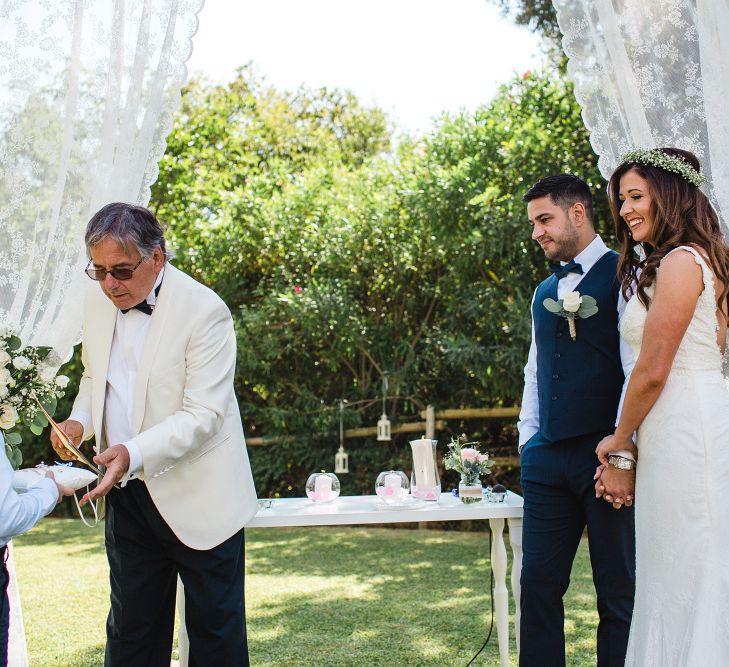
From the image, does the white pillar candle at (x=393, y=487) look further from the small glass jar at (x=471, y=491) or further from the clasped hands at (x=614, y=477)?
the clasped hands at (x=614, y=477)

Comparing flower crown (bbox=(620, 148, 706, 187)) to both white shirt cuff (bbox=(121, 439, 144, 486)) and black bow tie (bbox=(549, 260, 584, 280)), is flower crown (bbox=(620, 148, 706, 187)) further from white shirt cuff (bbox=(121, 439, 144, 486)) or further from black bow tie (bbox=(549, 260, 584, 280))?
white shirt cuff (bbox=(121, 439, 144, 486))

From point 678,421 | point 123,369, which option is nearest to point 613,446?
point 678,421

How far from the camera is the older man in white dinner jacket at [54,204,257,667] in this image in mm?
2223

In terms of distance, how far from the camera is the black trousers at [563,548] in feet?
8.10

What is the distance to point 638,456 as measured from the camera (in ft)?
7.37

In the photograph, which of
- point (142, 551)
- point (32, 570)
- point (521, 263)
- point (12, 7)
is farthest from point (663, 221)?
point (32, 570)

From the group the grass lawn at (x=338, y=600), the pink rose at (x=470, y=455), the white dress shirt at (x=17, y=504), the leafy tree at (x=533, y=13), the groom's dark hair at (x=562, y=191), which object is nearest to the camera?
the white dress shirt at (x=17, y=504)

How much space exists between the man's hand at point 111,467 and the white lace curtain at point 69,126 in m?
0.77

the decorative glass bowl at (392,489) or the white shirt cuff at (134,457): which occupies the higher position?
the white shirt cuff at (134,457)

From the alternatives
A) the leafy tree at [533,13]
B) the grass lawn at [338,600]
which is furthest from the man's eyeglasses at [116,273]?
the leafy tree at [533,13]

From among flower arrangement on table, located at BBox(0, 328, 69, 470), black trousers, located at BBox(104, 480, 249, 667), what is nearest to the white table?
black trousers, located at BBox(104, 480, 249, 667)

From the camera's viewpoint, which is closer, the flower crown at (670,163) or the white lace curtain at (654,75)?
the flower crown at (670,163)

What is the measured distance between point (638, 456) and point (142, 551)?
4.46 ft

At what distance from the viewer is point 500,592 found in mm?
3045
